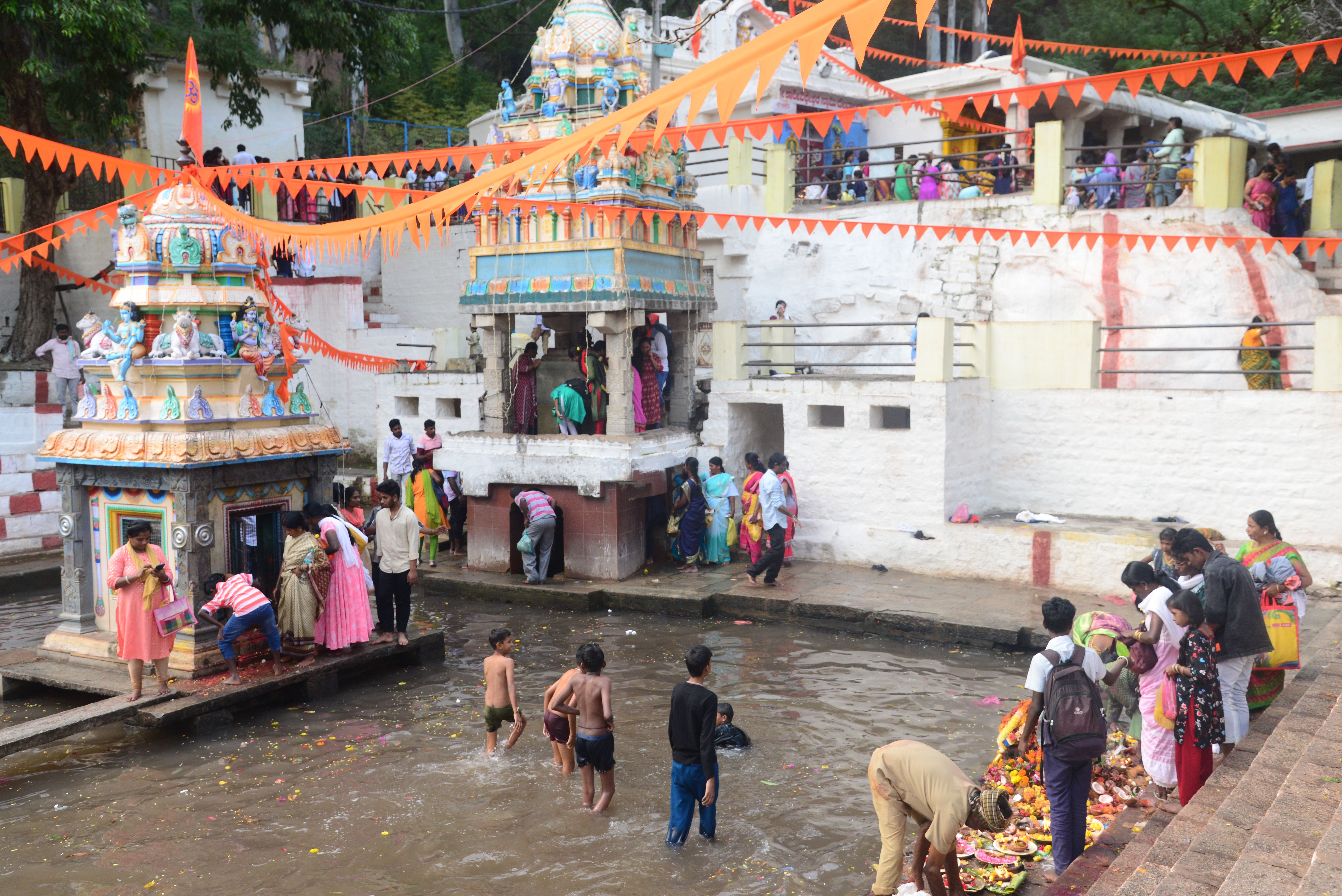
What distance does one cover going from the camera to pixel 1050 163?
14.9m

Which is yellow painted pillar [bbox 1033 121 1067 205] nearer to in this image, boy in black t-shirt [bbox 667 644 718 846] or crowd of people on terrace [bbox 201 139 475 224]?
crowd of people on terrace [bbox 201 139 475 224]

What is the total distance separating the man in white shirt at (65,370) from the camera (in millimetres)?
16719

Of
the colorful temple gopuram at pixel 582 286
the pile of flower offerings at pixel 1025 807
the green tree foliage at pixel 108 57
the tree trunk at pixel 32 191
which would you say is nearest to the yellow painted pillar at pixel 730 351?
the colorful temple gopuram at pixel 582 286

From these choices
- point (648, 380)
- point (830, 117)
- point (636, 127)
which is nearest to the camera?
point (636, 127)

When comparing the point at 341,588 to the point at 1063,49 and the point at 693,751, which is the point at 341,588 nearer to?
the point at 693,751

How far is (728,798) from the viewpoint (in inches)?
271

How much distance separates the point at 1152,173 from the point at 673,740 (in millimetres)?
13388

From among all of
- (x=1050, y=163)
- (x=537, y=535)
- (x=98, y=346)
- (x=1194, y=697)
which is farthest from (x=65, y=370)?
(x=1194, y=697)

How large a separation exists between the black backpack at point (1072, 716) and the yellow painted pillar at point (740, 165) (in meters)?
13.6

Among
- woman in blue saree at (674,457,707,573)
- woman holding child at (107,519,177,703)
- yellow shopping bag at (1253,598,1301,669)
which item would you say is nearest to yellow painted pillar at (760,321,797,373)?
woman in blue saree at (674,457,707,573)

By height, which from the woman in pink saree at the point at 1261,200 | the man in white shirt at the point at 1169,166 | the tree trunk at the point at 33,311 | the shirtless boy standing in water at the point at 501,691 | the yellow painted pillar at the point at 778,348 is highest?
the man in white shirt at the point at 1169,166

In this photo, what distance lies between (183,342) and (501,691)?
4.20 metres

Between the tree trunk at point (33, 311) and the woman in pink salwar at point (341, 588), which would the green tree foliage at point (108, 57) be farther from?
the woman in pink salwar at point (341, 588)

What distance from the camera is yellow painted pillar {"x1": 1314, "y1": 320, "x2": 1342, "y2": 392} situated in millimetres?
10602
